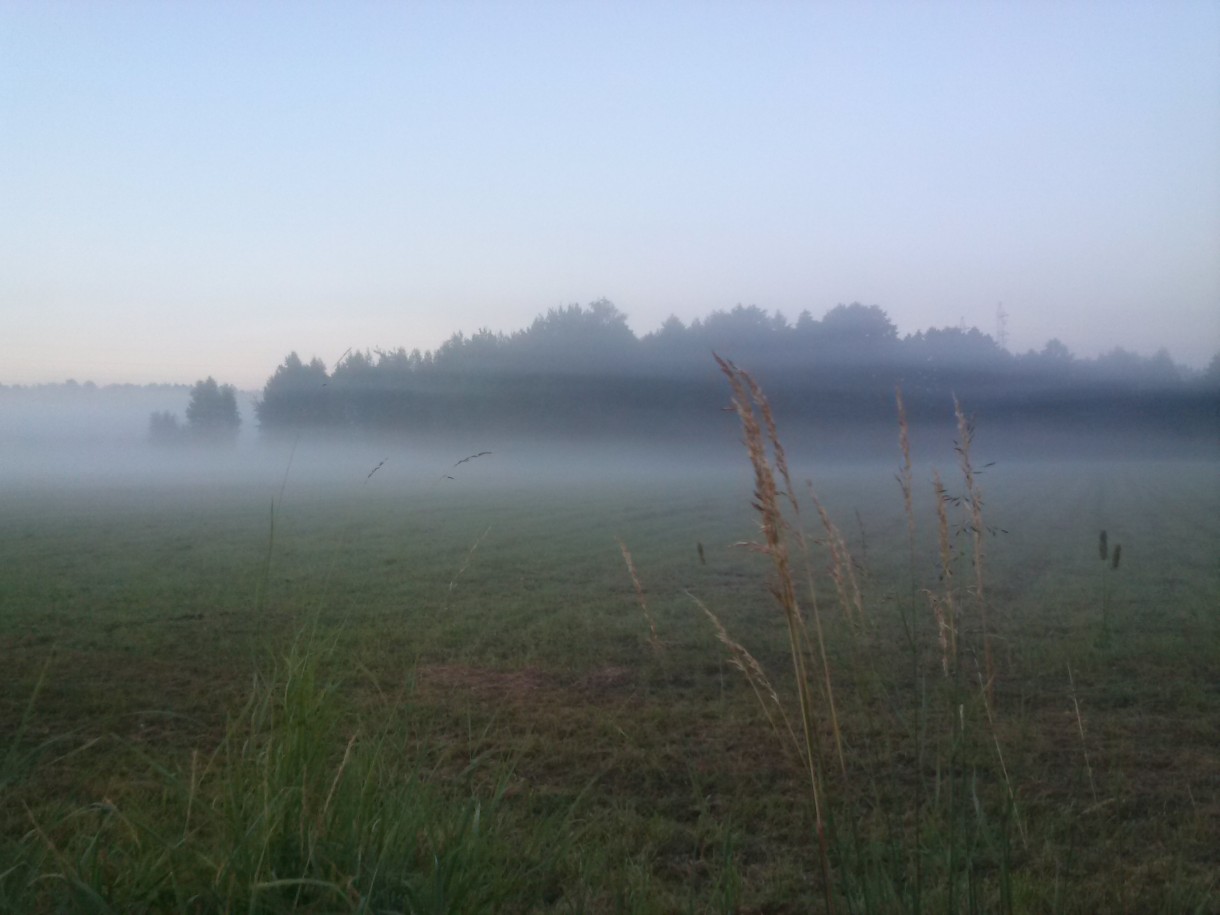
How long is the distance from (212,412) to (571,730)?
1353 inches

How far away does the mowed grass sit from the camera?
7.77 feet

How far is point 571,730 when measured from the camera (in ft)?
17.6

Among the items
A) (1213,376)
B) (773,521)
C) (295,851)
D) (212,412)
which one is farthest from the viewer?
(212,412)

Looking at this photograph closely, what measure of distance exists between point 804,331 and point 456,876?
96.3ft

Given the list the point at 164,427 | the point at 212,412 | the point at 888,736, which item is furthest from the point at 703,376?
the point at 164,427

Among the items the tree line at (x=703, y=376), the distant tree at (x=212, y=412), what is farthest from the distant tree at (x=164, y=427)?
the tree line at (x=703, y=376)

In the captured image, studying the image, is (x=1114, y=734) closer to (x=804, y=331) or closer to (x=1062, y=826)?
(x=1062, y=826)

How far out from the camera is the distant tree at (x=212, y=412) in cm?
3247

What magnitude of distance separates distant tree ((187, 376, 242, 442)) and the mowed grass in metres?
16.8

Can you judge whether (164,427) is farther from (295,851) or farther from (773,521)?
(773,521)

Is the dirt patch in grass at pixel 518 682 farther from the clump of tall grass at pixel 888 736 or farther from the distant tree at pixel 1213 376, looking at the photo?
the distant tree at pixel 1213 376

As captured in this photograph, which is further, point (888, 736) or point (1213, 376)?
point (1213, 376)

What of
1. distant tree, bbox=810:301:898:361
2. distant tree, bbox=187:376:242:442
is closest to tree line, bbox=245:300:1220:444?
distant tree, bbox=810:301:898:361

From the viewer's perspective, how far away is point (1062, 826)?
3.70 meters
